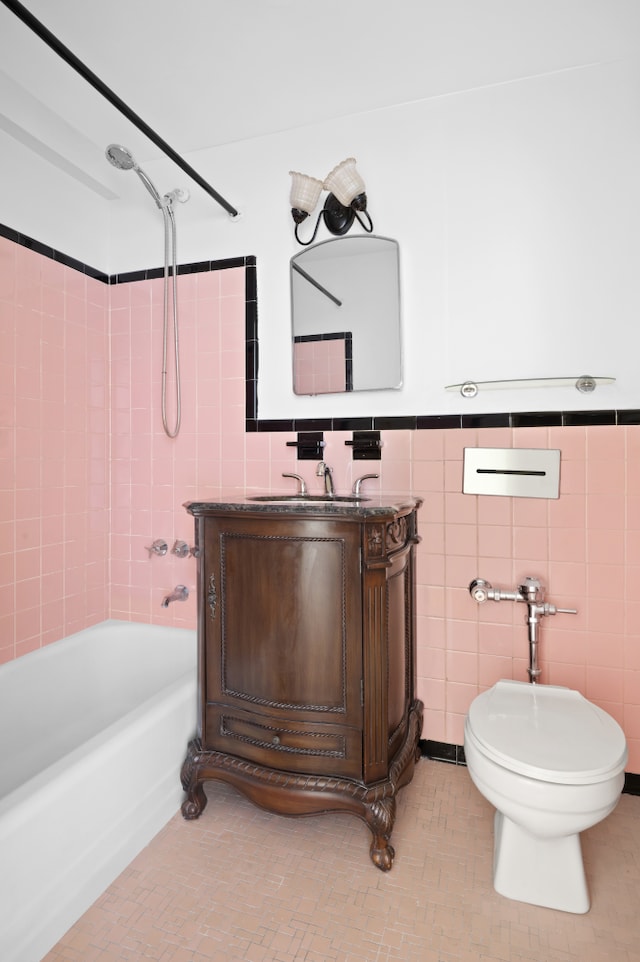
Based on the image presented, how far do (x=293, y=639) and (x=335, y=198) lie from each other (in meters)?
1.62

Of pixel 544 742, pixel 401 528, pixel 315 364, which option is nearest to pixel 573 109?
pixel 315 364

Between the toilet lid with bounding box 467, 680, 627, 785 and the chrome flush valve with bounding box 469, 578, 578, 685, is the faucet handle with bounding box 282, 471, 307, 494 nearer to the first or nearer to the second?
the chrome flush valve with bounding box 469, 578, 578, 685

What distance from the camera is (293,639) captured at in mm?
1475

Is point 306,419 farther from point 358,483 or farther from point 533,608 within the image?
point 533,608

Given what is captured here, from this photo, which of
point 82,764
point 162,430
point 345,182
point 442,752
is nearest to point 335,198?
point 345,182

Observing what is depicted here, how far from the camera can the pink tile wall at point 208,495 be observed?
1.75 metres

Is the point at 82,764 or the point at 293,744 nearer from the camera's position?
the point at 82,764

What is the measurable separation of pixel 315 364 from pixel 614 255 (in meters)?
1.08

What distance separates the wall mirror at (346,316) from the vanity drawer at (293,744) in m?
1.18

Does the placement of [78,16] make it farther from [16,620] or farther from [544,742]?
[544,742]

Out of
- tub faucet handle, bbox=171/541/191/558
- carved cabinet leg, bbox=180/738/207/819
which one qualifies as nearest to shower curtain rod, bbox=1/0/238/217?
tub faucet handle, bbox=171/541/191/558

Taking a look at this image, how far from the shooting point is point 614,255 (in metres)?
1.72

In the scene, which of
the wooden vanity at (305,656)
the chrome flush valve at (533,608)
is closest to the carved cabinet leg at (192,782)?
the wooden vanity at (305,656)

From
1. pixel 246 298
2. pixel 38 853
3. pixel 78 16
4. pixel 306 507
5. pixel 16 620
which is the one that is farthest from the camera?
pixel 246 298
